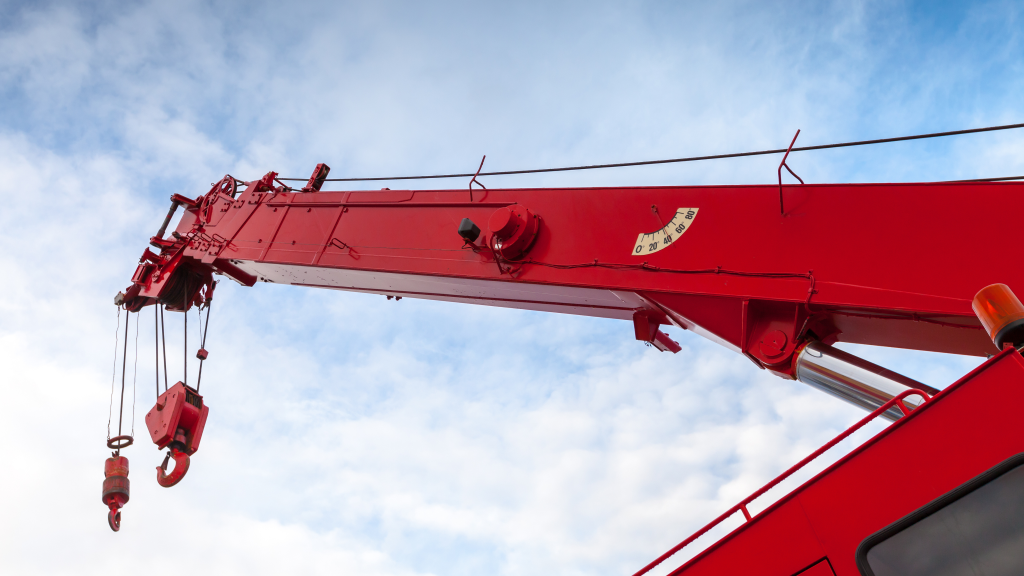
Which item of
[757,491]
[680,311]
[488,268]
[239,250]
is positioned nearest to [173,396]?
[239,250]

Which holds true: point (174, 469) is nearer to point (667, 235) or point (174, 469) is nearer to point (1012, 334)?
point (667, 235)

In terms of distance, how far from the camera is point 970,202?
3396mm

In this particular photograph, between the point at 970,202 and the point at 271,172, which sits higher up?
the point at 271,172

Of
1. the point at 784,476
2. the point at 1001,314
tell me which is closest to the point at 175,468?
the point at 784,476

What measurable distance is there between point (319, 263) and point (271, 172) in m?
1.82

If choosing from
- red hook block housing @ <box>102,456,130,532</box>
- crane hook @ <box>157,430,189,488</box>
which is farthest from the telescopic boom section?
red hook block housing @ <box>102,456,130,532</box>

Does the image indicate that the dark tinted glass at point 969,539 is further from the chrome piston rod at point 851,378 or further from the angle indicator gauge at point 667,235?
the angle indicator gauge at point 667,235

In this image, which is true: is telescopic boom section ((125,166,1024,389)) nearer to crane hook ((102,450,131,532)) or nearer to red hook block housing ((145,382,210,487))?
red hook block housing ((145,382,210,487))

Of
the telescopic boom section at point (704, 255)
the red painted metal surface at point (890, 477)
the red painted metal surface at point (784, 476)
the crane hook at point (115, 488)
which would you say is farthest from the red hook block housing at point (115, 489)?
the red painted metal surface at point (890, 477)

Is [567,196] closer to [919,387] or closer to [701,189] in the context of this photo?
[701,189]

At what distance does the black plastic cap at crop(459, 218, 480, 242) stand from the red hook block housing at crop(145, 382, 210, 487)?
328cm

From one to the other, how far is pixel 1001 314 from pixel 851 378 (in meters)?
1.04

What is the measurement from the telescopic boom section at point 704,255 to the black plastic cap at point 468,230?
0.05 ft

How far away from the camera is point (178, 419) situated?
18.8ft
